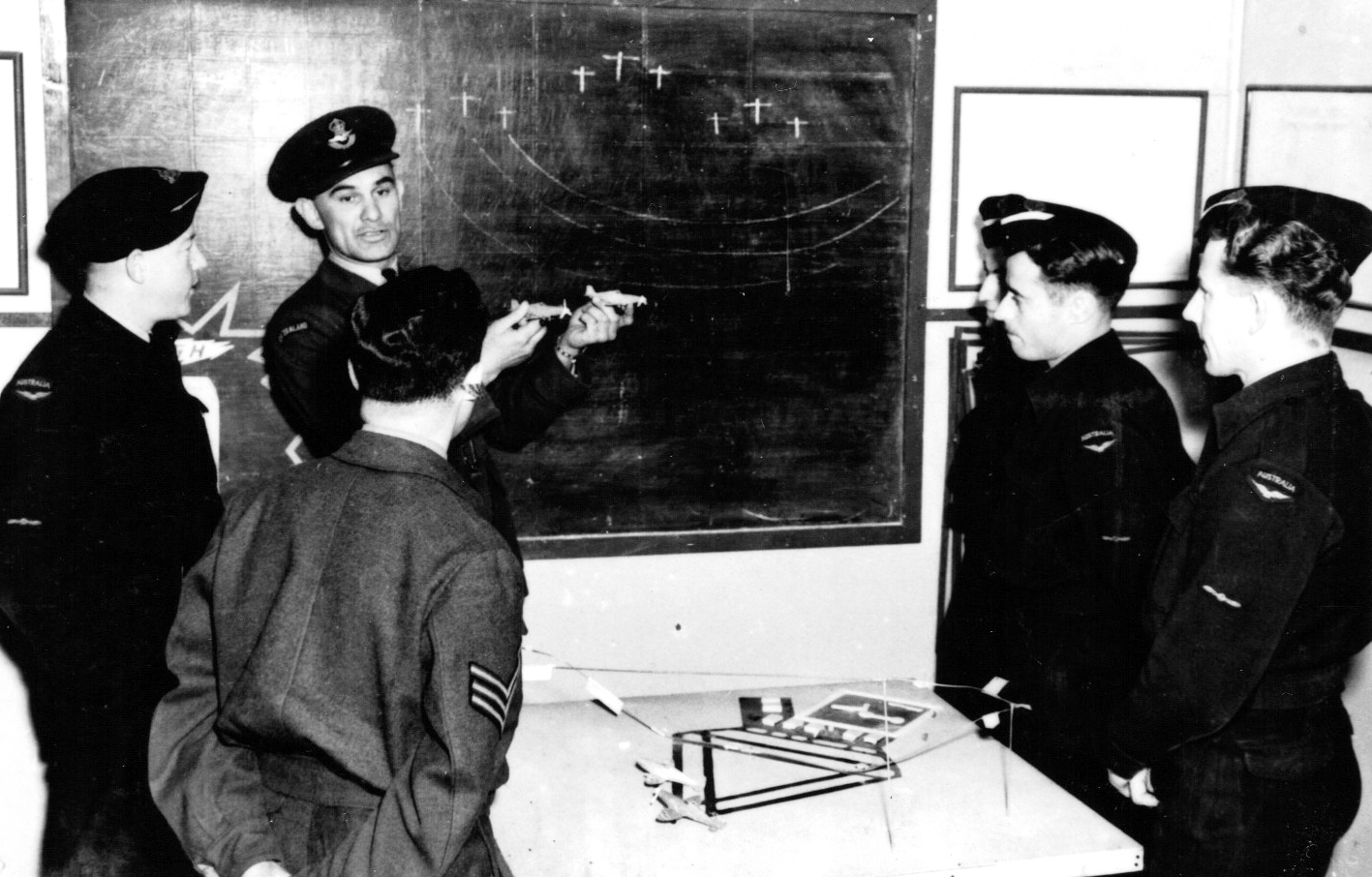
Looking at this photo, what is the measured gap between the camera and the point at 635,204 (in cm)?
300

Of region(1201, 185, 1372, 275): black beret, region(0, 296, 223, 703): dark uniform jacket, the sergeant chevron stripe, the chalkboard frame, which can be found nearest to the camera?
the sergeant chevron stripe

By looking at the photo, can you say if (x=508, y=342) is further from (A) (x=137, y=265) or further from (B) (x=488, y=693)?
(B) (x=488, y=693)

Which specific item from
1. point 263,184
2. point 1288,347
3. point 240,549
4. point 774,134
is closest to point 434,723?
point 240,549

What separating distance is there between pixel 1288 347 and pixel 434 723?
143cm

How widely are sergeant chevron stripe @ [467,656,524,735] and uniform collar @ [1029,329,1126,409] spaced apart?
4.97ft

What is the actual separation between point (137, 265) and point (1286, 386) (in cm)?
212

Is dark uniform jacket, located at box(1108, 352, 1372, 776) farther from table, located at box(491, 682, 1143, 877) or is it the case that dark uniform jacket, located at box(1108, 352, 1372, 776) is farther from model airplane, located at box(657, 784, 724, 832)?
model airplane, located at box(657, 784, 724, 832)

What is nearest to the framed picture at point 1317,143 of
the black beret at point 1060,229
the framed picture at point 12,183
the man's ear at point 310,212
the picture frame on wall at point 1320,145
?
the picture frame on wall at point 1320,145

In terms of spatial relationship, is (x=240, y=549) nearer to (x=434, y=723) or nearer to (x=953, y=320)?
(x=434, y=723)

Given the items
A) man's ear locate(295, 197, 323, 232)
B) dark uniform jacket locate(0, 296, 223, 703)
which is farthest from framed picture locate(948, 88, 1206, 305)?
dark uniform jacket locate(0, 296, 223, 703)

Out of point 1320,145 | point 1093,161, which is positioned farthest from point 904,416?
point 1320,145

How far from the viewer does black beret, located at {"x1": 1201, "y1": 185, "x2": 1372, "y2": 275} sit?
198 cm

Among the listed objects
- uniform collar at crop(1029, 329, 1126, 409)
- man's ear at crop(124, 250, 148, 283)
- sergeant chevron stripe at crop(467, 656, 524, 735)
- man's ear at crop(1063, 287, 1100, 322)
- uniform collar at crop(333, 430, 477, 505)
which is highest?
man's ear at crop(124, 250, 148, 283)

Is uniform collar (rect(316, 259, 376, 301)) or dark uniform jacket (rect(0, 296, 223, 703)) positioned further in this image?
uniform collar (rect(316, 259, 376, 301))
